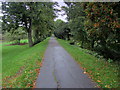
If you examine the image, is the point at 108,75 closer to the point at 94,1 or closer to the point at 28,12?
the point at 94,1

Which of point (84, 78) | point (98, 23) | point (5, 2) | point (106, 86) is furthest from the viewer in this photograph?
point (5, 2)

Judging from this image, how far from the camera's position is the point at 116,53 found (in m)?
8.53

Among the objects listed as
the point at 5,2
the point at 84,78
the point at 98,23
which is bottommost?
the point at 84,78

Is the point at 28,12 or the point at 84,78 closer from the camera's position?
the point at 84,78

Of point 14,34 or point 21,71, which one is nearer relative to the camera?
point 21,71

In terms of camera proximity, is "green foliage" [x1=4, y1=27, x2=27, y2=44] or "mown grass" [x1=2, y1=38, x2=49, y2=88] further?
"green foliage" [x1=4, y1=27, x2=27, y2=44]

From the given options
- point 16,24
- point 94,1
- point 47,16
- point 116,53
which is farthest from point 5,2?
point 116,53

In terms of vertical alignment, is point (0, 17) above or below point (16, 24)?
above

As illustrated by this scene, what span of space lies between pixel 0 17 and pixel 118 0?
15685 millimetres

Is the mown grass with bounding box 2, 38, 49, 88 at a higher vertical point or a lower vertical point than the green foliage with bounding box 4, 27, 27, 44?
lower

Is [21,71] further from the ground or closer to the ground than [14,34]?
closer to the ground

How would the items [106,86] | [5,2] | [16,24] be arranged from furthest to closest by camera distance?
[16,24] < [5,2] < [106,86]

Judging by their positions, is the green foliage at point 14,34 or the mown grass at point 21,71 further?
the green foliage at point 14,34

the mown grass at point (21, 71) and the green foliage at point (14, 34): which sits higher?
the green foliage at point (14, 34)
